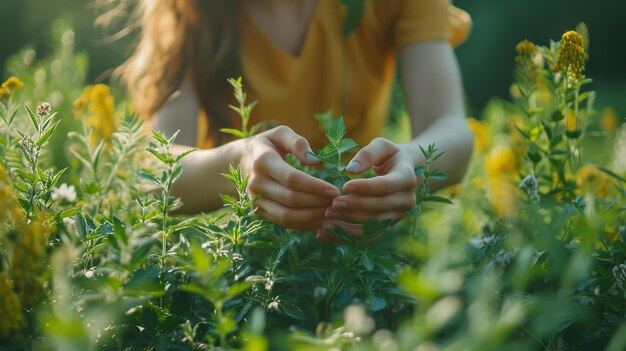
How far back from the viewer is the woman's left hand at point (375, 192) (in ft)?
2.51

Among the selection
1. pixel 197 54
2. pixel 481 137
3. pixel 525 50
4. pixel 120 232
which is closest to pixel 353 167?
pixel 120 232

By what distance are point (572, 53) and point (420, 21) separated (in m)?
0.81

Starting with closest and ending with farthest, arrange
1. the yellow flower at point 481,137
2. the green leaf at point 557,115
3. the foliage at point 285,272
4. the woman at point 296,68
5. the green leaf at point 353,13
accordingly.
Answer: the foliage at point 285,272 → the green leaf at point 557,115 → the woman at point 296,68 → the green leaf at point 353,13 → the yellow flower at point 481,137

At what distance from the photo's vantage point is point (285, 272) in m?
0.81

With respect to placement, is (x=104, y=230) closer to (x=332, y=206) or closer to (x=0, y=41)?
(x=332, y=206)

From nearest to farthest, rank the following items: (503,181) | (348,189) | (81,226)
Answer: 1. (81,226)
2. (348,189)
3. (503,181)

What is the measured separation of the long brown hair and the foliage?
0.53 m

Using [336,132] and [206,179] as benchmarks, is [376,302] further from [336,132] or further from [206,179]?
[206,179]

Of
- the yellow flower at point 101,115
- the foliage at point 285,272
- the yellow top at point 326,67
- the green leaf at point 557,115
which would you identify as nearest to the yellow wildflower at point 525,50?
the foliage at point 285,272

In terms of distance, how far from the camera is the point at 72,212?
666 mm

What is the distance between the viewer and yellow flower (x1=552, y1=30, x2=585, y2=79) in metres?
0.83

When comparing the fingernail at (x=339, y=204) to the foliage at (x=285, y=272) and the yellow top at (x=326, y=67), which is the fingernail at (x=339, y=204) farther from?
the yellow top at (x=326, y=67)

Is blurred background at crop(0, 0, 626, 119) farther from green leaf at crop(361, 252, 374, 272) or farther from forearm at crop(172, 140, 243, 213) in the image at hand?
green leaf at crop(361, 252, 374, 272)

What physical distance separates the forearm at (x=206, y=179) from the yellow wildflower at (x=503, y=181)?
0.43 meters
